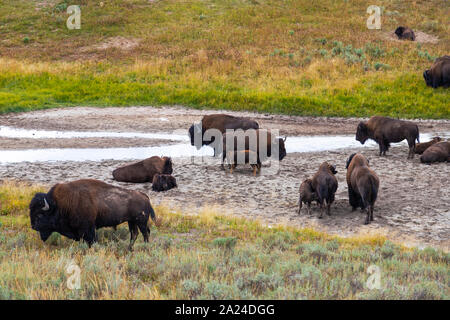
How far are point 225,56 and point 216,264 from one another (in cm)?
2479

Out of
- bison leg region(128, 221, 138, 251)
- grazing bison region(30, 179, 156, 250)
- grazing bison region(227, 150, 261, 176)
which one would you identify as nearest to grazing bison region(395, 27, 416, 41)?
grazing bison region(227, 150, 261, 176)

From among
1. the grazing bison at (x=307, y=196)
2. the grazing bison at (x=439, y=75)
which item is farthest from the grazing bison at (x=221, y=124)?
the grazing bison at (x=439, y=75)

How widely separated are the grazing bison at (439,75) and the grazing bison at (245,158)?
47.2 feet

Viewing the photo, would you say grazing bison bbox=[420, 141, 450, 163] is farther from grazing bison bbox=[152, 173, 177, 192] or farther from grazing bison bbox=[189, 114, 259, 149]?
grazing bison bbox=[152, 173, 177, 192]

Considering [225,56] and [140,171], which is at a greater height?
[225,56]

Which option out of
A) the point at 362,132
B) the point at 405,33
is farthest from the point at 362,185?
the point at 405,33

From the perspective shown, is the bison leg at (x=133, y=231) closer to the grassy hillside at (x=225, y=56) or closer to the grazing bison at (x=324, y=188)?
the grazing bison at (x=324, y=188)

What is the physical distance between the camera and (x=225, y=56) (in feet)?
103

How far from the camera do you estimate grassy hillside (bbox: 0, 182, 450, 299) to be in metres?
6.43

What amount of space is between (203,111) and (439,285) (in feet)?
58.9

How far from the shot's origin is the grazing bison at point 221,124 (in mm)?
17322

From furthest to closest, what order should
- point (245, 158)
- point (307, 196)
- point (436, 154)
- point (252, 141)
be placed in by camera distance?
point (436, 154), point (252, 141), point (245, 158), point (307, 196)

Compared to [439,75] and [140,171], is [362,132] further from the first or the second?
[439,75]

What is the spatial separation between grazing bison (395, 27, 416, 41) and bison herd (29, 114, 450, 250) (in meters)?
20.4
